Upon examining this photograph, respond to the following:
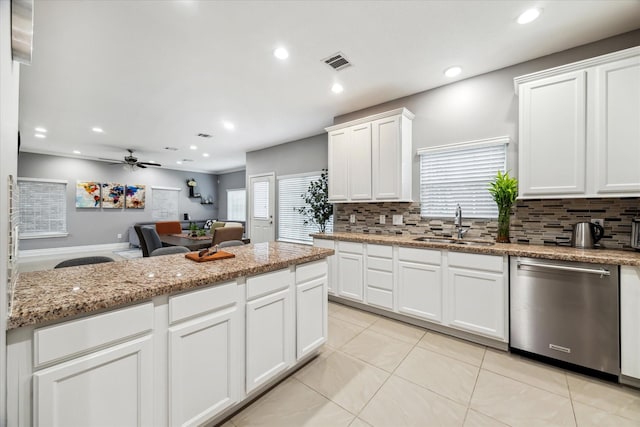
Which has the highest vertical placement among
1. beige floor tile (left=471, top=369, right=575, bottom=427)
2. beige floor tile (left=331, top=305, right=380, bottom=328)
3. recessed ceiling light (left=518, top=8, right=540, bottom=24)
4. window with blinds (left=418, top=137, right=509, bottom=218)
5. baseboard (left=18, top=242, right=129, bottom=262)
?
recessed ceiling light (left=518, top=8, right=540, bottom=24)

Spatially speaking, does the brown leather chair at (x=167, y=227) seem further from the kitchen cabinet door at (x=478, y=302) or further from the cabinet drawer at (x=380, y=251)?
the kitchen cabinet door at (x=478, y=302)

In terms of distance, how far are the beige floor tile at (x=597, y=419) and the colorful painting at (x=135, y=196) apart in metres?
9.78

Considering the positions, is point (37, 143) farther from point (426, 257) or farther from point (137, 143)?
point (426, 257)

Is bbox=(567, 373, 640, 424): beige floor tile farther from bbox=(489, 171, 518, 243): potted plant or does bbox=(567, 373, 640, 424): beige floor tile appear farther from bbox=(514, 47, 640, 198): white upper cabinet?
bbox=(514, 47, 640, 198): white upper cabinet

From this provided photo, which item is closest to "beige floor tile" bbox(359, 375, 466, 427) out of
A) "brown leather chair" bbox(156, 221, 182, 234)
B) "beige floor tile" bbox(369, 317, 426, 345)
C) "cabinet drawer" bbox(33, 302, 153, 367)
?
"beige floor tile" bbox(369, 317, 426, 345)

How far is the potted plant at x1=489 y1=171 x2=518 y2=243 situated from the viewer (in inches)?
101

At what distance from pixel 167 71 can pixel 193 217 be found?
295 inches

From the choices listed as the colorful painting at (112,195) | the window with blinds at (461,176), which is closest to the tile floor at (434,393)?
the window with blinds at (461,176)

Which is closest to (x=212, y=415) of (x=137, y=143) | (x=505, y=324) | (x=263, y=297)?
(x=263, y=297)

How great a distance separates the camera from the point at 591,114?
2.15 m

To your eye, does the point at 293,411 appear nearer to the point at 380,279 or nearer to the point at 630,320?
Answer: the point at 380,279

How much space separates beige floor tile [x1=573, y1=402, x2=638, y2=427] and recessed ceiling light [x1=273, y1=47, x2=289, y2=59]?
3457 millimetres

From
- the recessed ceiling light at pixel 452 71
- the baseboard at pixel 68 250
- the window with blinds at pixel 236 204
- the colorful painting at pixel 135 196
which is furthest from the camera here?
the window with blinds at pixel 236 204

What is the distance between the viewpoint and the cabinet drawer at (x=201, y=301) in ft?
4.21
